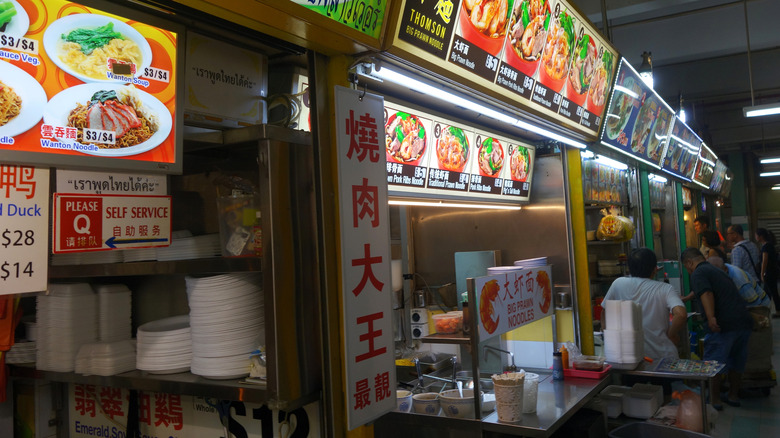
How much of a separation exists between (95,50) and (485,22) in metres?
2.00

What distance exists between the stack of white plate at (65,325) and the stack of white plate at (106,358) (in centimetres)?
10

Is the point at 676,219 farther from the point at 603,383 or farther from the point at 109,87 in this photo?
the point at 109,87

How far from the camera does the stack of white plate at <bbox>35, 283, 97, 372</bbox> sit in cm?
265

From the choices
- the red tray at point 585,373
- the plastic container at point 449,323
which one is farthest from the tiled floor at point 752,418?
the plastic container at point 449,323

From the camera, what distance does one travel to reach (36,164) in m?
1.87

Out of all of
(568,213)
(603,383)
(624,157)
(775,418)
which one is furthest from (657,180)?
(603,383)

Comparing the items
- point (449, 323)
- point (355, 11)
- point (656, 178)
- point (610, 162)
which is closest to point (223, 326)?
point (355, 11)

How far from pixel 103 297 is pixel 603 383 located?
3.20 meters

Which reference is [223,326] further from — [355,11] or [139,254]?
[355,11]

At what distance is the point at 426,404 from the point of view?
3.20m

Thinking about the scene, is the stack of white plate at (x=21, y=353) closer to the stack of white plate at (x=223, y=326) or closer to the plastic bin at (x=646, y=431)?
the stack of white plate at (x=223, y=326)

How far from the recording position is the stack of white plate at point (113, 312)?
8.99 ft

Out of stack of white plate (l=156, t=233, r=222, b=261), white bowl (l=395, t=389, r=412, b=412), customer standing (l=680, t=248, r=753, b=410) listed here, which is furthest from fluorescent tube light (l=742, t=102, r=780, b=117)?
stack of white plate (l=156, t=233, r=222, b=261)

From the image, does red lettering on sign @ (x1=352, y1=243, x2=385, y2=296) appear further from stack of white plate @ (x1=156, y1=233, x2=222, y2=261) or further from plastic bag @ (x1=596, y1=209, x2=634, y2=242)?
plastic bag @ (x1=596, y1=209, x2=634, y2=242)
